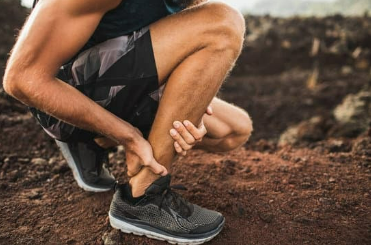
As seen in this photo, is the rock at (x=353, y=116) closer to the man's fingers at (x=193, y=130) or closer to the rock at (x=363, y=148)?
the rock at (x=363, y=148)

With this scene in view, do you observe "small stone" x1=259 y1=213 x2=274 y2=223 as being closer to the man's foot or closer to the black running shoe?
the black running shoe

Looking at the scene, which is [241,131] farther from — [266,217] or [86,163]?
[86,163]

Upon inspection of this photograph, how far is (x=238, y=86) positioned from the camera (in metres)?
7.12

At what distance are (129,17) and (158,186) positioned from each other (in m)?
0.84

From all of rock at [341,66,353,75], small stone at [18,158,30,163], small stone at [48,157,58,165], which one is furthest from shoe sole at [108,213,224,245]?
rock at [341,66,353,75]

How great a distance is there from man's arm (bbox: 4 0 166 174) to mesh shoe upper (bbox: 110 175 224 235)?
0.41 m

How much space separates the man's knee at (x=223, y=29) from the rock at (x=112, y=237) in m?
1.05

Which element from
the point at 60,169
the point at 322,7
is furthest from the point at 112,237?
the point at 322,7

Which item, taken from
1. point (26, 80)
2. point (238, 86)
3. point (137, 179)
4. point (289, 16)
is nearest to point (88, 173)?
point (137, 179)

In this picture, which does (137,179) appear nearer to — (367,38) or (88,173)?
(88,173)

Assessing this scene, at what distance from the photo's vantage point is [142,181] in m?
1.74

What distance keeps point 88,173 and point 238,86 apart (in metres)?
5.36

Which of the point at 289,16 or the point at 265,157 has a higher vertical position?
the point at 265,157

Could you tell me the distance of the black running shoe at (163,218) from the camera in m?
1.71
